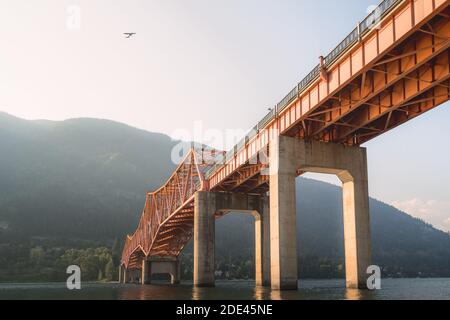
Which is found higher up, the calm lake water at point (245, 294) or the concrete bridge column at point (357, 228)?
the concrete bridge column at point (357, 228)

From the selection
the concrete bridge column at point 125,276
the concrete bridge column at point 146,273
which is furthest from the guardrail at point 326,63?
the concrete bridge column at point 125,276

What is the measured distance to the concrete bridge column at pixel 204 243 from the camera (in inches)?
2940

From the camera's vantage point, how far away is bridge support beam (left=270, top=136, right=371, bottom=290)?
47.8 meters

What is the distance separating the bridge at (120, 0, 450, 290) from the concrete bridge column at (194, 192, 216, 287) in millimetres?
143

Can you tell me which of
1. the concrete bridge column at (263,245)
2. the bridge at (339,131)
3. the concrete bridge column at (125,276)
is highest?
the bridge at (339,131)

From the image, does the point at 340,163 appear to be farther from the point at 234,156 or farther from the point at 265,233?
the point at 265,233

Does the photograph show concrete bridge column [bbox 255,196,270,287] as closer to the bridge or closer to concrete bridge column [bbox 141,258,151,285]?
the bridge

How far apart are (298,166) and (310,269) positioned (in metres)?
145

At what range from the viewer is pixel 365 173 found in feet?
172

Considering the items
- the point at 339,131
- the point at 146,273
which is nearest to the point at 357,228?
the point at 339,131

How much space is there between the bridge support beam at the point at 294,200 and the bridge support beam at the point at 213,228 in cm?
2706

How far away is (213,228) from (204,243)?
2.67 meters

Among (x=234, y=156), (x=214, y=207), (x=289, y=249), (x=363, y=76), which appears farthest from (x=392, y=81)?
(x=214, y=207)

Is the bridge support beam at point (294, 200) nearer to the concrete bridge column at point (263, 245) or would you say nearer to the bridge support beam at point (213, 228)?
the bridge support beam at point (213, 228)
